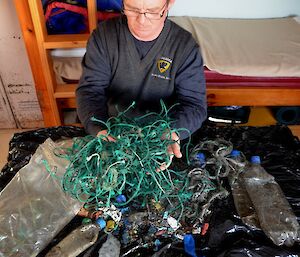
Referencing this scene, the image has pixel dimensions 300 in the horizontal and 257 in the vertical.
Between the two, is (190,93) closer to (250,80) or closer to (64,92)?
(250,80)

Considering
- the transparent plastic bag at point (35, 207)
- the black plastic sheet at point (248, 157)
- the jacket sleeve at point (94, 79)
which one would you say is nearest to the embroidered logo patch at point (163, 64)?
the jacket sleeve at point (94, 79)

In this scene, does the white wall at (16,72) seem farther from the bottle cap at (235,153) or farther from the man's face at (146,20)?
the bottle cap at (235,153)

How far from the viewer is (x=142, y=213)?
3.18 ft

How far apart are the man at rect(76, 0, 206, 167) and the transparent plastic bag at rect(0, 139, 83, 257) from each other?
204 mm

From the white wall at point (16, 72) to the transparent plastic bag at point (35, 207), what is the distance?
0.78 metres

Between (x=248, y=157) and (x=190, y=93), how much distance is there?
0.37 m

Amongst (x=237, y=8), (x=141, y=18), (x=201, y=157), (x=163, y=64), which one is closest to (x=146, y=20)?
(x=141, y=18)

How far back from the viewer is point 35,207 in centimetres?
93

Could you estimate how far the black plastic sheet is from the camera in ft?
2.95

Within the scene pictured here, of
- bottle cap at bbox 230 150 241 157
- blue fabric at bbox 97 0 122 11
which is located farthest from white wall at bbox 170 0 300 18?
bottle cap at bbox 230 150 241 157

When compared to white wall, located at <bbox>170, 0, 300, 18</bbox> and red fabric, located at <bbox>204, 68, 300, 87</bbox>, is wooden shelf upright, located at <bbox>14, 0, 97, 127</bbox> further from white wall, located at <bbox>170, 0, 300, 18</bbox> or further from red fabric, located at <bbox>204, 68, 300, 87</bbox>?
white wall, located at <bbox>170, 0, 300, 18</bbox>

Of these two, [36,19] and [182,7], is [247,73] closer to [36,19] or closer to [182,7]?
[182,7]

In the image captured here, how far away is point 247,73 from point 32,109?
118cm

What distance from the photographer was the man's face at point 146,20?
85cm
